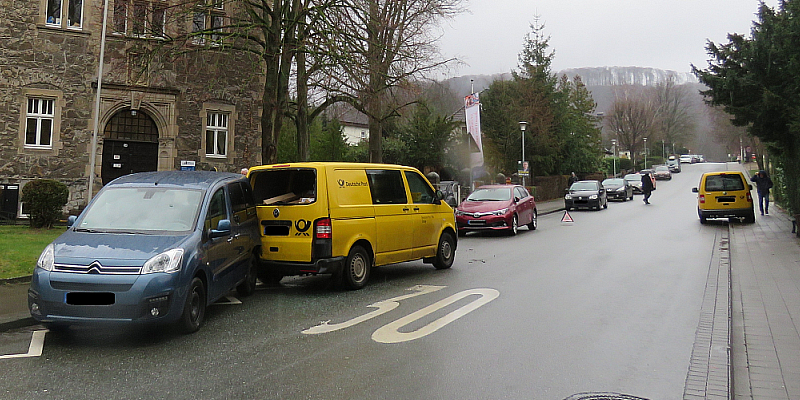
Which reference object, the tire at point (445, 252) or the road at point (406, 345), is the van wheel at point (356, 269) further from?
the tire at point (445, 252)

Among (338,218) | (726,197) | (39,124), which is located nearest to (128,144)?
(39,124)

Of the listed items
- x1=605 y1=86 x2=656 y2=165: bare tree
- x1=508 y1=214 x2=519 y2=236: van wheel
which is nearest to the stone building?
x1=508 y1=214 x2=519 y2=236: van wheel

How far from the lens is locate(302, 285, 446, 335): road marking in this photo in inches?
263

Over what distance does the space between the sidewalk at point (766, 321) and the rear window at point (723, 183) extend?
21.3 feet

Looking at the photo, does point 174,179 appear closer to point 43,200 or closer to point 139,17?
point 43,200

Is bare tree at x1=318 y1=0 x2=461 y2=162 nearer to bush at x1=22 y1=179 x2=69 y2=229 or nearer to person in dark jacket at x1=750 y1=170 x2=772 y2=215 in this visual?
bush at x1=22 y1=179 x2=69 y2=229

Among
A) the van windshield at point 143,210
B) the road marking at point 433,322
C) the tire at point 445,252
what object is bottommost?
the road marking at point 433,322

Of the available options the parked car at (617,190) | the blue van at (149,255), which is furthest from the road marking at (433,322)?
the parked car at (617,190)

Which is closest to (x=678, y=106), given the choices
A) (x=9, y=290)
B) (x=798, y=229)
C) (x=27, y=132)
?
(x=798, y=229)

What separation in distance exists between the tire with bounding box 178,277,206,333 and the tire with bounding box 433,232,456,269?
5.04 m

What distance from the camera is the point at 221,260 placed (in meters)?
7.23

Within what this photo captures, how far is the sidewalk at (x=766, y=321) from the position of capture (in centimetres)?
493

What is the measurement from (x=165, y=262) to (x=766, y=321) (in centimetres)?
664

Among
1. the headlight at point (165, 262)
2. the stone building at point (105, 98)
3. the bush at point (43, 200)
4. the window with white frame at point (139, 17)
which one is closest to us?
the headlight at point (165, 262)
